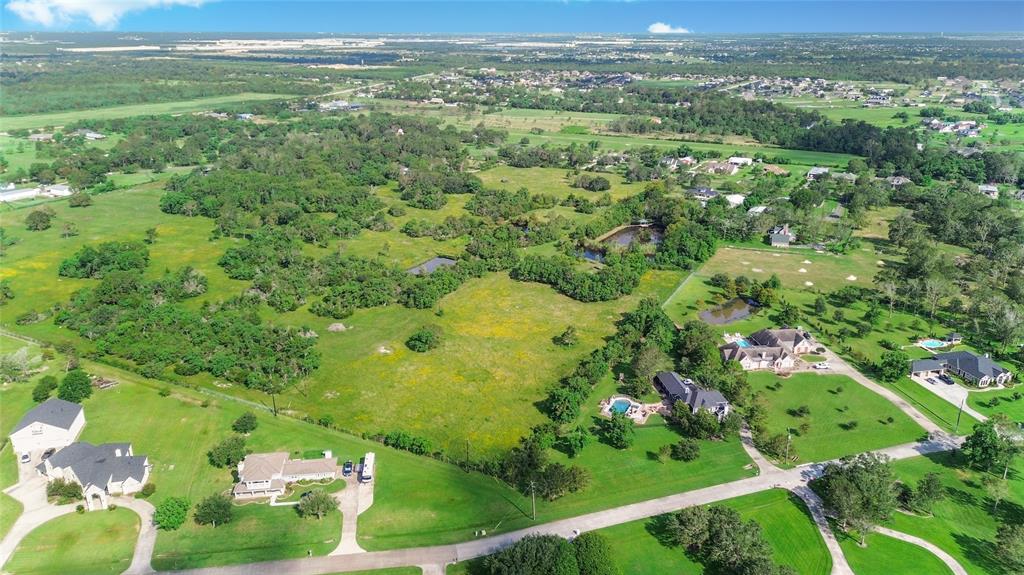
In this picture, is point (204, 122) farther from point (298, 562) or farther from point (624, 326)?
point (298, 562)

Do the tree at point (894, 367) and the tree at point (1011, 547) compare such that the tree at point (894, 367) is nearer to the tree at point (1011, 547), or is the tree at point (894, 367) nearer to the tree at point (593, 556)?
the tree at point (1011, 547)

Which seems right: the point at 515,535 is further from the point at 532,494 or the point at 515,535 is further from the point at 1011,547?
the point at 1011,547

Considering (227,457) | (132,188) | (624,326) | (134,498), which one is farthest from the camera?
(132,188)

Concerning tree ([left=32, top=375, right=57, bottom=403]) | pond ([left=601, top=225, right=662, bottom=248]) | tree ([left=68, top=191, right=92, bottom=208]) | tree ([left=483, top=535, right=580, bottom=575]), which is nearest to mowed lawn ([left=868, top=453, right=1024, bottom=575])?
tree ([left=483, top=535, right=580, bottom=575])

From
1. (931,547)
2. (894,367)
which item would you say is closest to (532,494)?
(931,547)

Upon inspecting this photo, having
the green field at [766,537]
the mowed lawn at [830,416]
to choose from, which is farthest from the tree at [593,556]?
the mowed lawn at [830,416]

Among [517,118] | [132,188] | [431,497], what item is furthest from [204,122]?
[431,497]
